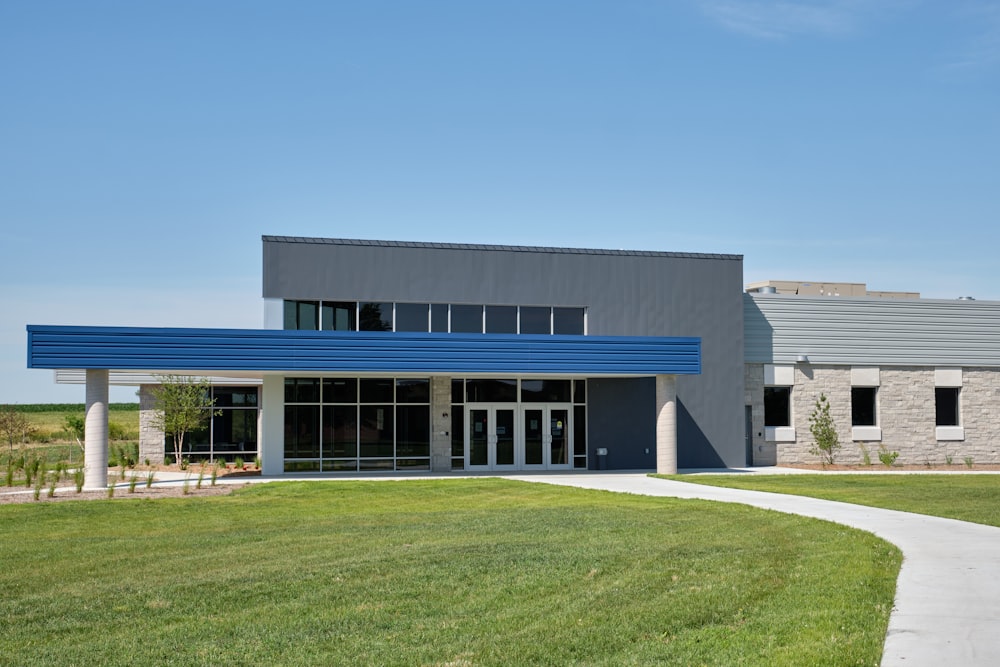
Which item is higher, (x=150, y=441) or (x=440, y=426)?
(x=440, y=426)

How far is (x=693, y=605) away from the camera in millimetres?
10391

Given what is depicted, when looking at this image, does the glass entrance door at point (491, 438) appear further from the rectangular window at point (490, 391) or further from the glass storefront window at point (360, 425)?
the glass storefront window at point (360, 425)

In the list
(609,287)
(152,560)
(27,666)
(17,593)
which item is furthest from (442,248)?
(27,666)

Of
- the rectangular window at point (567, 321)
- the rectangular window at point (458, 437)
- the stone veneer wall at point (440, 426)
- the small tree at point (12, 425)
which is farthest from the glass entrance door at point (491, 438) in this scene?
the small tree at point (12, 425)

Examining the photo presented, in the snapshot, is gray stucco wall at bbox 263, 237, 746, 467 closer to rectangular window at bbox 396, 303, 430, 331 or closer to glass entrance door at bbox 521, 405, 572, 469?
rectangular window at bbox 396, 303, 430, 331

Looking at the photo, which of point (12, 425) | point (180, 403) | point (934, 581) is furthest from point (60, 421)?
point (934, 581)

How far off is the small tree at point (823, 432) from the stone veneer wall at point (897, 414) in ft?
0.61

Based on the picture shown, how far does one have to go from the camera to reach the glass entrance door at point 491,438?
35406 millimetres

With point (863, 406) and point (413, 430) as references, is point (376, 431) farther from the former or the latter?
point (863, 406)

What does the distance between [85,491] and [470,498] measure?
1013 centimetres

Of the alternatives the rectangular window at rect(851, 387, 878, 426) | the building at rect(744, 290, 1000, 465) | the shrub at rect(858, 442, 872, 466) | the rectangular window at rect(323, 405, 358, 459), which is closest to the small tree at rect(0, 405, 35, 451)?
the rectangular window at rect(323, 405, 358, 459)

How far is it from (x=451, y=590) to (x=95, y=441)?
1955cm

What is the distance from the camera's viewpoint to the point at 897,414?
39.4 metres

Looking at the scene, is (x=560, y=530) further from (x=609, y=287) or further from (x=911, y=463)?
(x=911, y=463)
